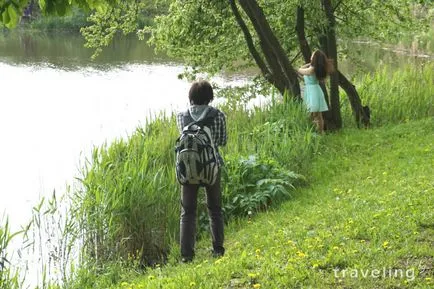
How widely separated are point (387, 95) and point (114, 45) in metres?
27.4

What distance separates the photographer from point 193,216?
16.8ft

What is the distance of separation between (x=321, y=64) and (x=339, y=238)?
498 cm

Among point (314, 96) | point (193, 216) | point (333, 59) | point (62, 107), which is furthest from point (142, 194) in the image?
point (62, 107)

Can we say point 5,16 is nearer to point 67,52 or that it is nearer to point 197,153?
point 197,153

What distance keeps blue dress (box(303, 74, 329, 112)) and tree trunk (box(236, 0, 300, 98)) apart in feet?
1.78

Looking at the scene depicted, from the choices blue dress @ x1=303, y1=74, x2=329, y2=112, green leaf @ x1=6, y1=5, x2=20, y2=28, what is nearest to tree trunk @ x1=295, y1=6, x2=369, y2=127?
blue dress @ x1=303, y1=74, x2=329, y2=112

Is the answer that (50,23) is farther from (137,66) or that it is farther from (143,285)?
(143,285)

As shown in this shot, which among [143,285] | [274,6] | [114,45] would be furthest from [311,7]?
[114,45]

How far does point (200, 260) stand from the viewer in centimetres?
524

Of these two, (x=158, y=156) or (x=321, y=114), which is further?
(x=321, y=114)

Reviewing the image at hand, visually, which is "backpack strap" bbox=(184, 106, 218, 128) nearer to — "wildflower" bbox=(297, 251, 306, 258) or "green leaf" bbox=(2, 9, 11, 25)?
"wildflower" bbox=(297, 251, 306, 258)

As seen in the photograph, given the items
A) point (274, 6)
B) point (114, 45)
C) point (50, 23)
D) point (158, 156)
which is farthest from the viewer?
point (50, 23)

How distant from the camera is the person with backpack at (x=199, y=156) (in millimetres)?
4828

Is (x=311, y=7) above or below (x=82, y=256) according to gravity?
above
